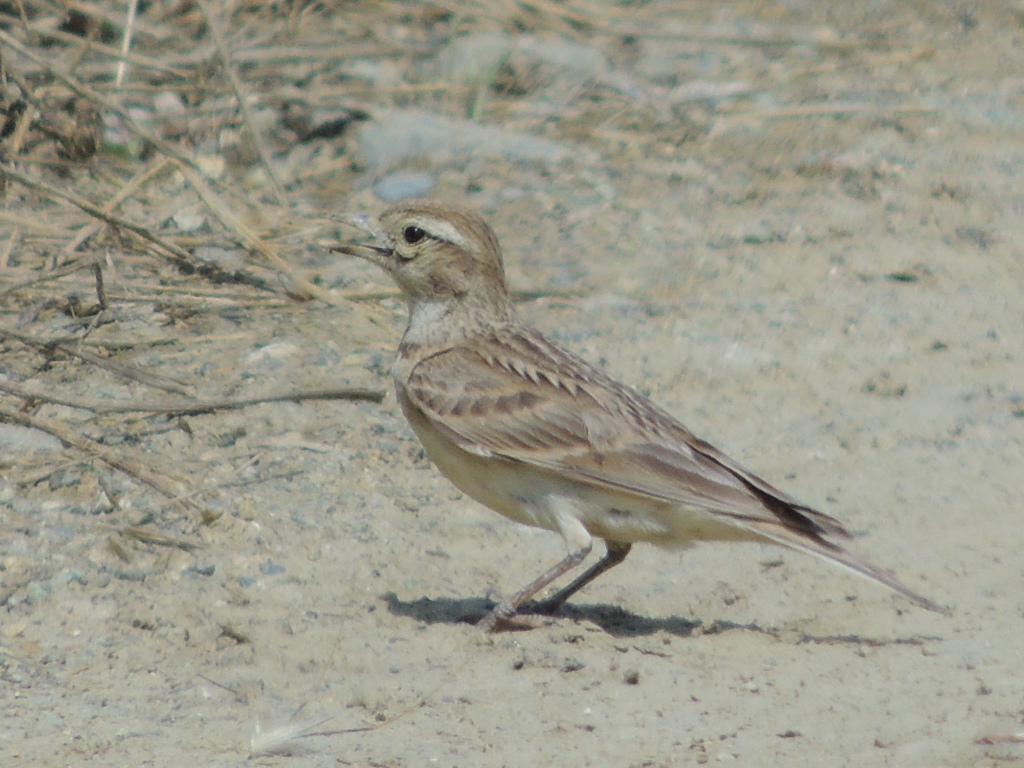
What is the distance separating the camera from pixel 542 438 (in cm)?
493

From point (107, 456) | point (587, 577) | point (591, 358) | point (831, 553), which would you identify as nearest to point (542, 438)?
point (587, 577)

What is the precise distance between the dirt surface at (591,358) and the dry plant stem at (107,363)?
2.0 inches

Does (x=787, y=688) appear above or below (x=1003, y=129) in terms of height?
below

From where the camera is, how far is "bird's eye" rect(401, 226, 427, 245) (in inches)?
214

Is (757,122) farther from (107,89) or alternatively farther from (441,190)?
(107,89)

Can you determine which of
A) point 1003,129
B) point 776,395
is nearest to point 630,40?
point 1003,129

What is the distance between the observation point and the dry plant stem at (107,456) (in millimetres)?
5469

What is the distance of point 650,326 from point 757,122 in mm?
2744

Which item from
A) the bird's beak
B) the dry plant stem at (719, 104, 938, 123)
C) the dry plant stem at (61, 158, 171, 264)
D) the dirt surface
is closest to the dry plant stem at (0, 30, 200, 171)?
the dry plant stem at (61, 158, 171, 264)

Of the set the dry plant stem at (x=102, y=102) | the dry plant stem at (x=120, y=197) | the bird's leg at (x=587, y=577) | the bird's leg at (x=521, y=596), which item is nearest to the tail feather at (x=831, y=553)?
the bird's leg at (x=521, y=596)

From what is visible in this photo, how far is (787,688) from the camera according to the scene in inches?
172

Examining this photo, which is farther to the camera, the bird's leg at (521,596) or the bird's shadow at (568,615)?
the bird's shadow at (568,615)

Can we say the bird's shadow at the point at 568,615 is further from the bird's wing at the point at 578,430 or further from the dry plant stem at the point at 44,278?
the dry plant stem at the point at 44,278

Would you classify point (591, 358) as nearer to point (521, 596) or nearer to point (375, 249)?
point (375, 249)
